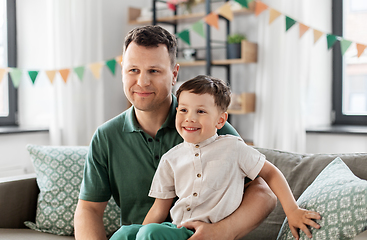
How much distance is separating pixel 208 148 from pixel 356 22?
272 cm

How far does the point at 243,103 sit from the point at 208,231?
229 centimetres

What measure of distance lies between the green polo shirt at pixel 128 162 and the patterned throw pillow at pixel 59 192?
0.41 m

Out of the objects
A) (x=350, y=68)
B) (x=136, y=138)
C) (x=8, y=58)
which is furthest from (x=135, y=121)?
(x=350, y=68)

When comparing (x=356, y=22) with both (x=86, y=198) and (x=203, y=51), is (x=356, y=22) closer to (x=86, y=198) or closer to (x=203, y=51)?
(x=203, y=51)

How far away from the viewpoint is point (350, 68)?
3.52 m

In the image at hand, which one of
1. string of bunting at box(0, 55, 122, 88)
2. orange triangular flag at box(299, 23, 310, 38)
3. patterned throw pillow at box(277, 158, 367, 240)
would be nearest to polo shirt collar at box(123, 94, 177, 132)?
patterned throw pillow at box(277, 158, 367, 240)

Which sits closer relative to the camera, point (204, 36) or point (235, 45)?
point (204, 36)

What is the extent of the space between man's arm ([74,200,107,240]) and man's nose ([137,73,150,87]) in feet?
1.63

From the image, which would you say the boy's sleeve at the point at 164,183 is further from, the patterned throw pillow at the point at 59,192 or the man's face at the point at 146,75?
the patterned throw pillow at the point at 59,192

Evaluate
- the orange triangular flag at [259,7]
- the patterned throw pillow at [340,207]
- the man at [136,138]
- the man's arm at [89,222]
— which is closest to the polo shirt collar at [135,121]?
the man at [136,138]

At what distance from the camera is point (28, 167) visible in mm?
3277

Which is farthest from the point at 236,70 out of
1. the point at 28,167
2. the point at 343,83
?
the point at 28,167

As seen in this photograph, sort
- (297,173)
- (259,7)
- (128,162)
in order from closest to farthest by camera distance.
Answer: (128,162) < (297,173) < (259,7)

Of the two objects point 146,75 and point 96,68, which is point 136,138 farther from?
point 96,68
